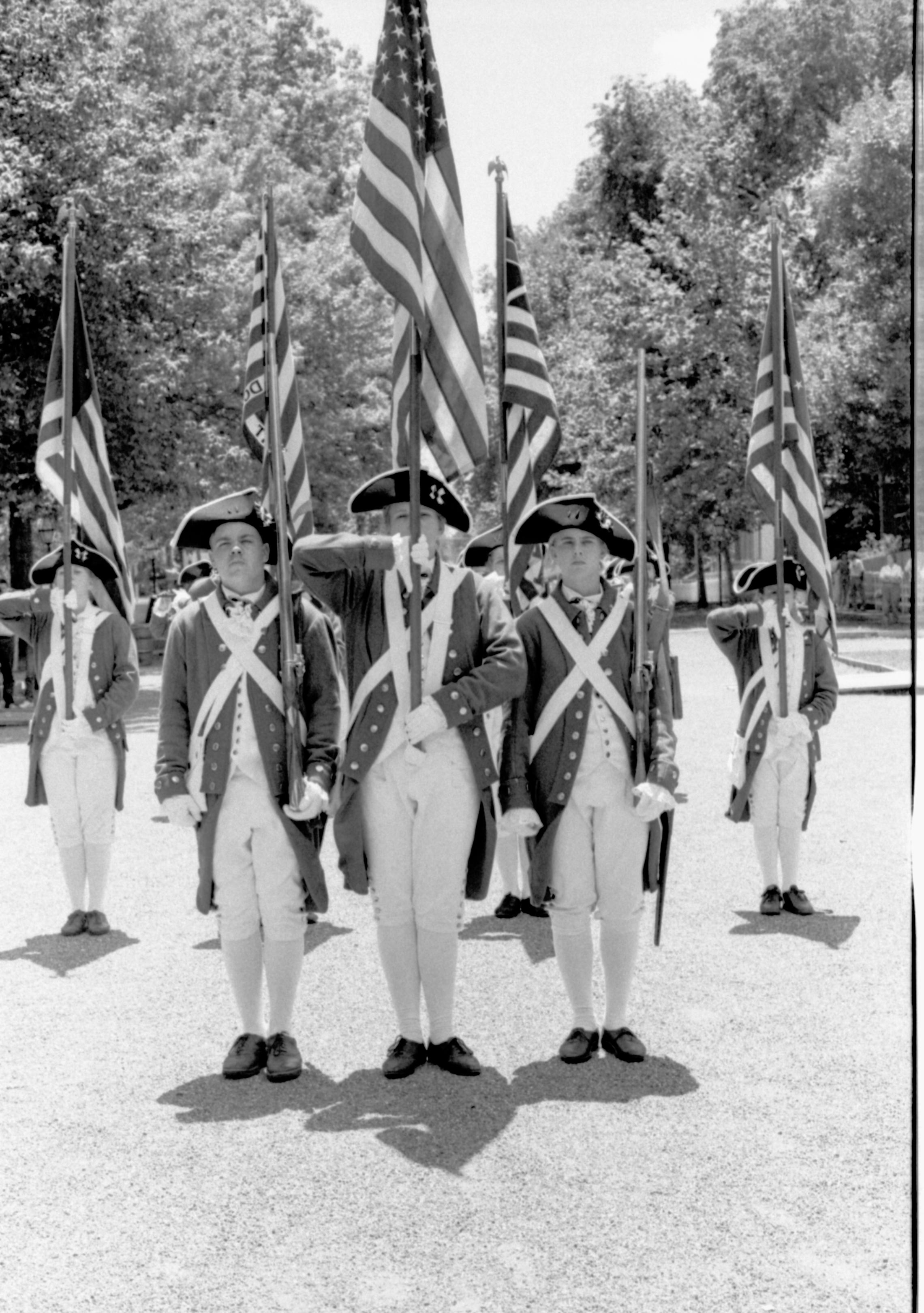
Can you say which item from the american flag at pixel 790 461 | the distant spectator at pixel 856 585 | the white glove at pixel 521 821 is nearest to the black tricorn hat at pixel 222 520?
the white glove at pixel 521 821

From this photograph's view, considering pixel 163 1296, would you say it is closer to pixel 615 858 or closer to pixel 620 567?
pixel 615 858

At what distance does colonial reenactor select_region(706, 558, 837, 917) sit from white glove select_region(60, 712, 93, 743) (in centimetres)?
317

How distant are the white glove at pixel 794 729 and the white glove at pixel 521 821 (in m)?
2.88

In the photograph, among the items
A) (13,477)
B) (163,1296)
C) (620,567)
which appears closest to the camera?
(163,1296)

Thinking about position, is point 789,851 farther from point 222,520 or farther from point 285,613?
point 222,520

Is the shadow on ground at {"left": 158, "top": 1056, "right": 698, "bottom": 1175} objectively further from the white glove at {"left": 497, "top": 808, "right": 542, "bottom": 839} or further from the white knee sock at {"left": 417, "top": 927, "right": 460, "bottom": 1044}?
the white glove at {"left": 497, "top": 808, "right": 542, "bottom": 839}

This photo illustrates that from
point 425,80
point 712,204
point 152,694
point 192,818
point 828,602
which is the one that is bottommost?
point 152,694

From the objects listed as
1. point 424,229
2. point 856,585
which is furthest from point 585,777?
point 856,585

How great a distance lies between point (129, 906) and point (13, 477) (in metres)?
16.2

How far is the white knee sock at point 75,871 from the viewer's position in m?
8.10

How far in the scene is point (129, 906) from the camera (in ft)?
28.7

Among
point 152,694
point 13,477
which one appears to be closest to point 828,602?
point 13,477

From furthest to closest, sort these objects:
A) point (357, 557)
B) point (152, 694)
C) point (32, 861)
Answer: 1. point (152, 694)
2. point (32, 861)
3. point (357, 557)

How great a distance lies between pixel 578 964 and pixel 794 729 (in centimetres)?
287
